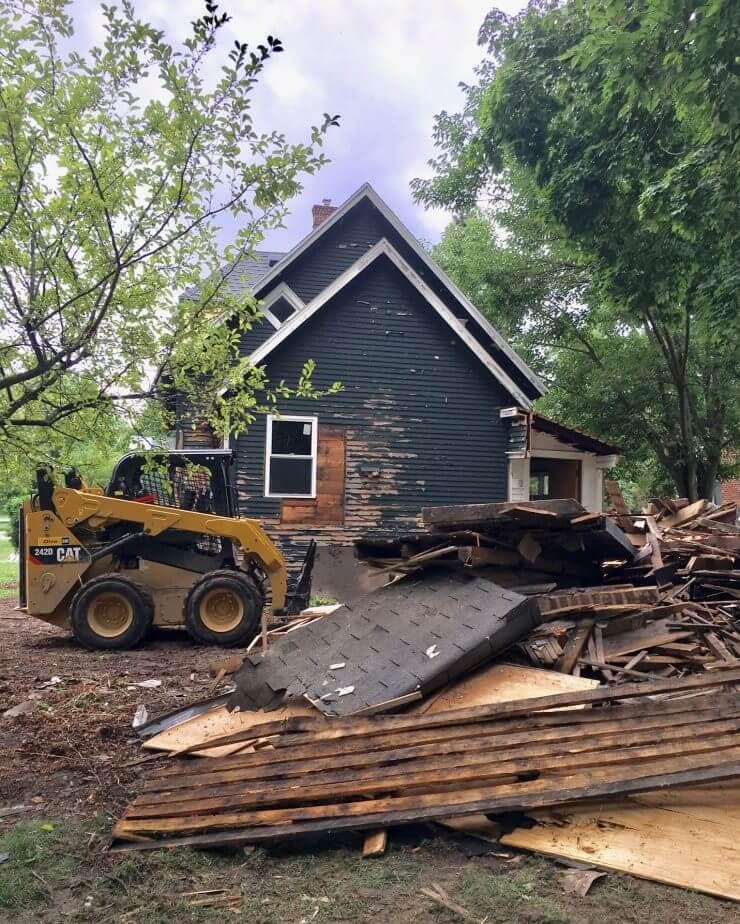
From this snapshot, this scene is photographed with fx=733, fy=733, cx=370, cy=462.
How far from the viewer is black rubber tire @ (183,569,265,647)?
9297 mm

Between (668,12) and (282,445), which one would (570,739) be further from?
(282,445)

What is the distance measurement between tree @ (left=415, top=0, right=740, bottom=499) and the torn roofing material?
437cm

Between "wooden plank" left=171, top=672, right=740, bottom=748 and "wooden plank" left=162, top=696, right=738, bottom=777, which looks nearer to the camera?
"wooden plank" left=162, top=696, right=738, bottom=777

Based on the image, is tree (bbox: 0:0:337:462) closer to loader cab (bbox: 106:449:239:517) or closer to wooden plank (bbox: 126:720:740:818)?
wooden plank (bbox: 126:720:740:818)

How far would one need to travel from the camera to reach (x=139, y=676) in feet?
25.6

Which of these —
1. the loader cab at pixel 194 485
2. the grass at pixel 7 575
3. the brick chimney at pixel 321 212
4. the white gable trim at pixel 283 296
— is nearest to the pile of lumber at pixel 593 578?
the loader cab at pixel 194 485

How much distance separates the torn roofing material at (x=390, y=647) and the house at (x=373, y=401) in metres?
7.41

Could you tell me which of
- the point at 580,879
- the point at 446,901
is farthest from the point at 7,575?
the point at 580,879

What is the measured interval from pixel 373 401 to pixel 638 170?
253 inches

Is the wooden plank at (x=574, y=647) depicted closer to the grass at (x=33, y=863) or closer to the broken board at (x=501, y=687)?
the broken board at (x=501, y=687)

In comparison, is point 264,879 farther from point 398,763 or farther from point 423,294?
point 423,294

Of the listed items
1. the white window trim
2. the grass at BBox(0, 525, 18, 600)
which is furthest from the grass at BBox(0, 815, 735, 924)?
the grass at BBox(0, 525, 18, 600)

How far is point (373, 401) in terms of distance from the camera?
1502 centimetres

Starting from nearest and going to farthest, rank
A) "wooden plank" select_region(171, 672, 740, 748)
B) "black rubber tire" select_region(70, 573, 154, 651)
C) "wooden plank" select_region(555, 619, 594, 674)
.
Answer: "wooden plank" select_region(171, 672, 740, 748) < "wooden plank" select_region(555, 619, 594, 674) < "black rubber tire" select_region(70, 573, 154, 651)
